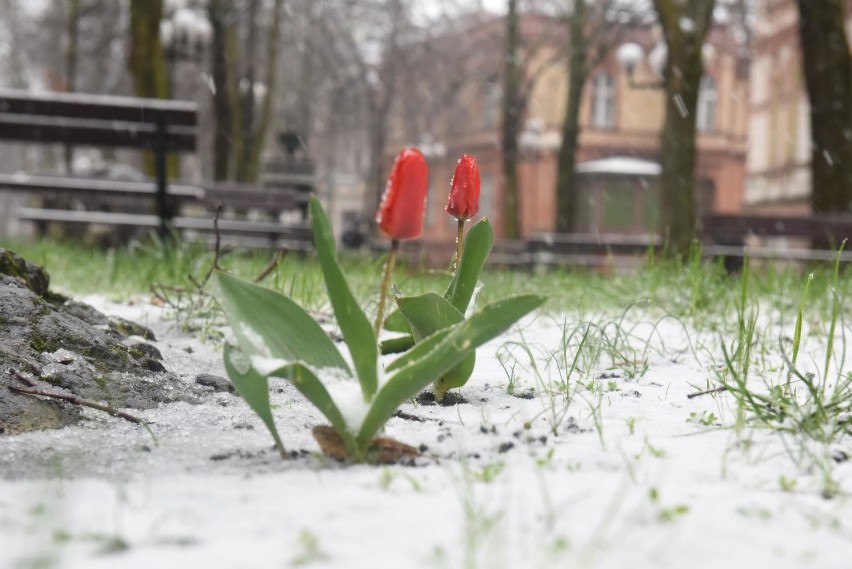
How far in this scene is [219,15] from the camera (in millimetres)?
15875

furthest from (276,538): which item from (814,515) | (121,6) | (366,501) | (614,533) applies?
(121,6)

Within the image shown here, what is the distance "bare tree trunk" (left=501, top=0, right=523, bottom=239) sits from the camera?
1764cm

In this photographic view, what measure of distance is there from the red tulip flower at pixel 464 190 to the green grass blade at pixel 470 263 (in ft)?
0.18

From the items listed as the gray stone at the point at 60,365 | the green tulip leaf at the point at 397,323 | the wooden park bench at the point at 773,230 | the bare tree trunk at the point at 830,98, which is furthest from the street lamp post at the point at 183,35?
the green tulip leaf at the point at 397,323

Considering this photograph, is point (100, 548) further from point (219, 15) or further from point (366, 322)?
point (219, 15)

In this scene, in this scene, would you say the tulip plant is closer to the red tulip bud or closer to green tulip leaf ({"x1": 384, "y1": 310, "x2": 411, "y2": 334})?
the red tulip bud

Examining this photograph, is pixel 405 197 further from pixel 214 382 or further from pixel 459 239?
pixel 214 382

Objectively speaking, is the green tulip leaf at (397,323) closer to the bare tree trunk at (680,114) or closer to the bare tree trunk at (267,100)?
the bare tree trunk at (680,114)

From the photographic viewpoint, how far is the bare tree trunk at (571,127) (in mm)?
16641

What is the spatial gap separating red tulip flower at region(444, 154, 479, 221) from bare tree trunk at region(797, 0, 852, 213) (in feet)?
23.0

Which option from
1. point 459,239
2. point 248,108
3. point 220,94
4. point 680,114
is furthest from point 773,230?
point 248,108

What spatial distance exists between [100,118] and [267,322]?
18.2 feet

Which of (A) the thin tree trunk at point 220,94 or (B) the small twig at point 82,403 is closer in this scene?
(B) the small twig at point 82,403

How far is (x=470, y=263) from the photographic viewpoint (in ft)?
6.99
